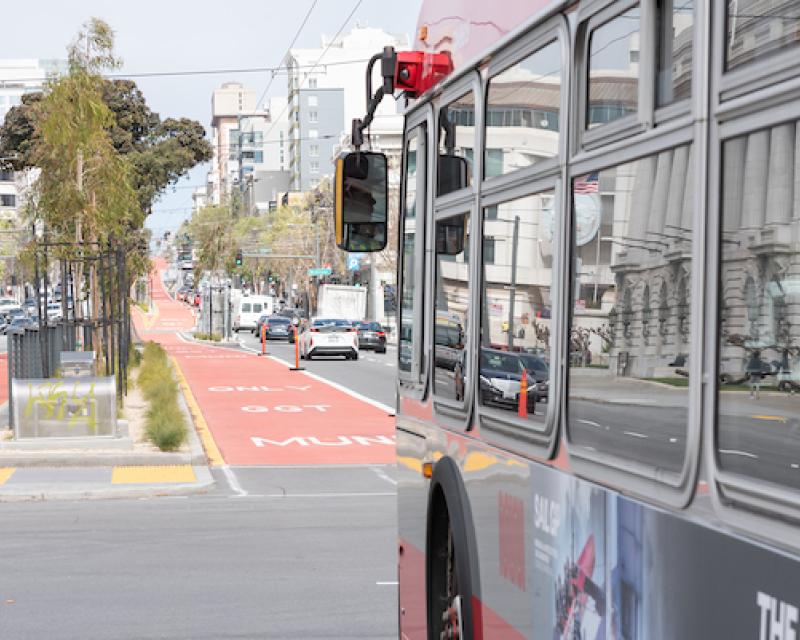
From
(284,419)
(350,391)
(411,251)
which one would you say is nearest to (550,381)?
(411,251)

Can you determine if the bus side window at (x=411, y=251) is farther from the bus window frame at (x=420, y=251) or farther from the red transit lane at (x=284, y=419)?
the red transit lane at (x=284, y=419)

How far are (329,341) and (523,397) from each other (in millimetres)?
47147

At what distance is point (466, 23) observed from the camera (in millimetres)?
6008

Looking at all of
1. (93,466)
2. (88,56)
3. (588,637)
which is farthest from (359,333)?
(588,637)

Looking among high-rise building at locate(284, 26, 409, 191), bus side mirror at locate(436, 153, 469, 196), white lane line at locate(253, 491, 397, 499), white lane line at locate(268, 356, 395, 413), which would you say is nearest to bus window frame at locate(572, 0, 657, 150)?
bus side mirror at locate(436, 153, 469, 196)

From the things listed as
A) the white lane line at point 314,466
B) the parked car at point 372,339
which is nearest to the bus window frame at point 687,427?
the white lane line at point 314,466

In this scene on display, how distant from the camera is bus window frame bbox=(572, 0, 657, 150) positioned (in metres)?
3.83

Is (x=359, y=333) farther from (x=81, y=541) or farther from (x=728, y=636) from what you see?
(x=728, y=636)

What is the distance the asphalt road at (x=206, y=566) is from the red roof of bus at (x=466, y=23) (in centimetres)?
383

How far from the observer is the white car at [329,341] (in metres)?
52.0

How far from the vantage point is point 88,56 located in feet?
97.9

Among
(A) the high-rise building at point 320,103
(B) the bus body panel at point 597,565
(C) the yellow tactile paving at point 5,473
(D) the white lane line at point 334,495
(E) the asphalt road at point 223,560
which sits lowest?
(D) the white lane line at point 334,495

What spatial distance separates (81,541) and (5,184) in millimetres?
167658

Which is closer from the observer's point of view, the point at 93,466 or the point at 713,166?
the point at 713,166
